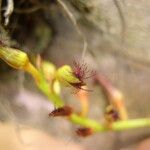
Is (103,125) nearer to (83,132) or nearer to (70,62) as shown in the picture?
(83,132)

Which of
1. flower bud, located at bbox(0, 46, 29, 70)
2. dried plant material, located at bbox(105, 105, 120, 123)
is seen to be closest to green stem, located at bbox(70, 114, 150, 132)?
dried plant material, located at bbox(105, 105, 120, 123)

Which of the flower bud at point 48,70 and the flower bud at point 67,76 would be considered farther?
the flower bud at point 48,70

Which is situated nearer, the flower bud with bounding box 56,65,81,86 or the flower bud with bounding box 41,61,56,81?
the flower bud with bounding box 56,65,81,86

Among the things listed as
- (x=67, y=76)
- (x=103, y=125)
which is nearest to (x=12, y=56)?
(x=67, y=76)

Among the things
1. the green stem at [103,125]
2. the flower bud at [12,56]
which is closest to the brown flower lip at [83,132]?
the green stem at [103,125]

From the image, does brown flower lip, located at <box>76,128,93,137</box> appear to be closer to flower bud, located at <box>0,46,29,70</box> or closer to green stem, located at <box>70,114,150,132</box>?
green stem, located at <box>70,114,150,132</box>

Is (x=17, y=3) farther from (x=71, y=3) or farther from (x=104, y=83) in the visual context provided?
(x=104, y=83)

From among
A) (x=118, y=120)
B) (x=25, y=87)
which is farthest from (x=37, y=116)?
(x=118, y=120)

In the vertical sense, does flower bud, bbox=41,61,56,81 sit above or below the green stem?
above

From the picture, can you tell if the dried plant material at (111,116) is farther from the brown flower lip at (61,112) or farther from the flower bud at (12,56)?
the flower bud at (12,56)
